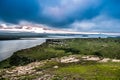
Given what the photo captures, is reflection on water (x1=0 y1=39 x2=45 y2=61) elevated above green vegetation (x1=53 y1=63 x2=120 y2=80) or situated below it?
below

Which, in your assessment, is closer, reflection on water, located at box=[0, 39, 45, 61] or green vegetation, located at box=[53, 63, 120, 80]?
green vegetation, located at box=[53, 63, 120, 80]

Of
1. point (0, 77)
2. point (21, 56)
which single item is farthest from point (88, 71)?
point (21, 56)

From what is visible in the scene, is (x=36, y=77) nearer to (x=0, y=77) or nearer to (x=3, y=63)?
(x=0, y=77)

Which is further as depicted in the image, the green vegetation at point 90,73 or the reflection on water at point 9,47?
the reflection on water at point 9,47

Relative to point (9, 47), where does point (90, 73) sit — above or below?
above

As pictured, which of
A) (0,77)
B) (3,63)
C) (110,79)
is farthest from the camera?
(3,63)

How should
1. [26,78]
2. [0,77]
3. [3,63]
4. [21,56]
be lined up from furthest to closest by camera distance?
[21,56], [3,63], [0,77], [26,78]

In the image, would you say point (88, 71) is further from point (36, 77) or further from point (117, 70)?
point (36, 77)

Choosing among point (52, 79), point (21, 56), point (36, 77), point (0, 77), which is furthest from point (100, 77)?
point (21, 56)

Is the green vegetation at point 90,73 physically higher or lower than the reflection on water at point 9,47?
higher

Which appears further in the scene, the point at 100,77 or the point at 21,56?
the point at 21,56

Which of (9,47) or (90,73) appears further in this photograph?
(9,47)
